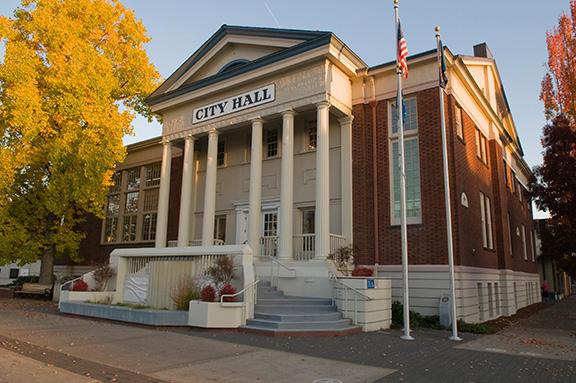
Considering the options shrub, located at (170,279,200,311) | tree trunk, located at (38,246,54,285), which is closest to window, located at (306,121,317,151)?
shrub, located at (170,279,200,311)

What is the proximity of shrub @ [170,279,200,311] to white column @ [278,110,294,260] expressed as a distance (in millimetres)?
3552

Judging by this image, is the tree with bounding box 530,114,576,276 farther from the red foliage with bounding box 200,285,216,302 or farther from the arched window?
the arched window

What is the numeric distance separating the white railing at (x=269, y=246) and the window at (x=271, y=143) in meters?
4.02

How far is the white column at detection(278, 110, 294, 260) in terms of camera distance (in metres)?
15.3

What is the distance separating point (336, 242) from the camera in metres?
15.7

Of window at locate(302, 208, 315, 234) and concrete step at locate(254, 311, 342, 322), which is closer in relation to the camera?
concrete step at locate(254, 311, 342, 322)

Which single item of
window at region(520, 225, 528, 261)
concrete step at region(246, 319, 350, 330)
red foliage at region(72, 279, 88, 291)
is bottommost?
concrete step at region(246, 319, 350, 330)

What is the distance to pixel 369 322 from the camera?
12016 millimetres

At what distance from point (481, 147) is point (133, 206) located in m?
19.6

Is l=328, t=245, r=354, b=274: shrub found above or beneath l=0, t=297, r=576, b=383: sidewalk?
above

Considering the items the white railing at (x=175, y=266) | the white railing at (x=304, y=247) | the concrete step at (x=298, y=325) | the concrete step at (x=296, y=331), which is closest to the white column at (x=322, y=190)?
the white railing at (x=304, y=247)

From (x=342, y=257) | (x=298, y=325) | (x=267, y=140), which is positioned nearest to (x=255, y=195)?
(x=267, y=140)

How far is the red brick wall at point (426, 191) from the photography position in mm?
14484

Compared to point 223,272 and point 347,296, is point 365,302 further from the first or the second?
point 223,272
